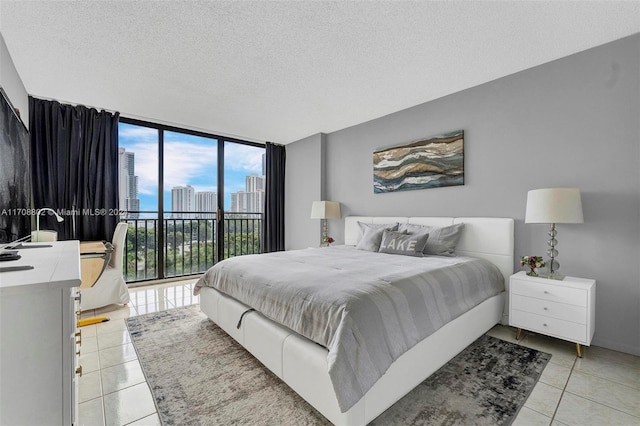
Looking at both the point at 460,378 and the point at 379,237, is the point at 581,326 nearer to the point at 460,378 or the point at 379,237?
the point at 460,378

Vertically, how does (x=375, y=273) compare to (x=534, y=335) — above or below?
above

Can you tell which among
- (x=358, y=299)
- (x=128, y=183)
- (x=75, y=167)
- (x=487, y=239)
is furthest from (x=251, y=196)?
(x=358, y=299)

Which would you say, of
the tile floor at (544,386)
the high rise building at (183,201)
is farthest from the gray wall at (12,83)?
the tile floor at (544,386)

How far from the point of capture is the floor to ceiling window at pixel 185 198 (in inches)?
168

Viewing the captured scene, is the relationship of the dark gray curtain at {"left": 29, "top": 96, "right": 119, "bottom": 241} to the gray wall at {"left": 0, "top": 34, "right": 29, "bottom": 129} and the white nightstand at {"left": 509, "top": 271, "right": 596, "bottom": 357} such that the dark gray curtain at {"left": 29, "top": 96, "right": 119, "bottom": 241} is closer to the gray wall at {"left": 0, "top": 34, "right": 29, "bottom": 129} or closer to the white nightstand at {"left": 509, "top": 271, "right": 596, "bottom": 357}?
the gray wall at {"left": 0, "top": 34, "right": 29, "bottom": 129}

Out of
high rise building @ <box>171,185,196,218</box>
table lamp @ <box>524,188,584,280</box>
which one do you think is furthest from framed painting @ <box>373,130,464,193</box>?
high rise building @ <box>171,185,196,218</box>

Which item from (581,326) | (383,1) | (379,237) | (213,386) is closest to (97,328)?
(213,386)

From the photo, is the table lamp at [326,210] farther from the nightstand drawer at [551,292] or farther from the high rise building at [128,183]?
the high rise building at [128,183]

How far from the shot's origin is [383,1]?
6.15 feet

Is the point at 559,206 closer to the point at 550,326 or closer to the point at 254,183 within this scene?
the point at 550,326

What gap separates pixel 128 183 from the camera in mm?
4168

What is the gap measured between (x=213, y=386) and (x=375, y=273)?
1281mm

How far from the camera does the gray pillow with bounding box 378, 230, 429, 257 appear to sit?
9.62 feet

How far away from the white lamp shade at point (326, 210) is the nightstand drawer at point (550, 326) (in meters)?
2.61
